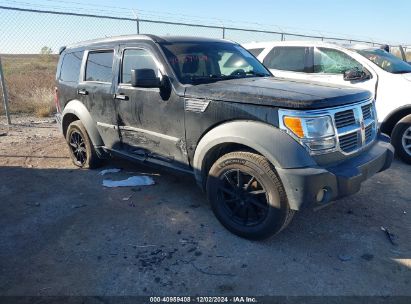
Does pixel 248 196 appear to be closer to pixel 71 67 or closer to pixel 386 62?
pixel 71 67

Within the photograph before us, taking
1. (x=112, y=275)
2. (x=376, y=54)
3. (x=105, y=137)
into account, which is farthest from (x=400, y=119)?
(x=112, y=275)

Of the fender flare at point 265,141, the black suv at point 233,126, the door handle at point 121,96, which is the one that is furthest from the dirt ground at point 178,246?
the door handle at point 121,96

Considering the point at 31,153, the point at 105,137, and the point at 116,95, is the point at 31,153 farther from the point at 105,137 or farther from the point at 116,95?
the point at 116,95

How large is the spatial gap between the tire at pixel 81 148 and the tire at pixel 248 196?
97.1 inches

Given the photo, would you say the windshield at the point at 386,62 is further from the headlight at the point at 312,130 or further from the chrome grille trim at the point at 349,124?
the headlight at the point at 312,130

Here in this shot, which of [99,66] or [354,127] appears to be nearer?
[354,127]

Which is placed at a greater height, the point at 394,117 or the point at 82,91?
the point at 82,91

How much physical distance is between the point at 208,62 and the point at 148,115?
0.95m

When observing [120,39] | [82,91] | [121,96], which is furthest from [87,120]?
[120,39]

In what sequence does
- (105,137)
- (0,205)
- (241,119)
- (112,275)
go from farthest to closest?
1. (105,137)
2. (0,205)
3. (241,119)
4. (112,275)

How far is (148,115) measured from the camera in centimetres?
Result: 415

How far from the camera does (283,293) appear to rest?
2723 mm

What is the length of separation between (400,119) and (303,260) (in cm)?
363

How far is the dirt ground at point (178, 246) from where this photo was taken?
283cm
